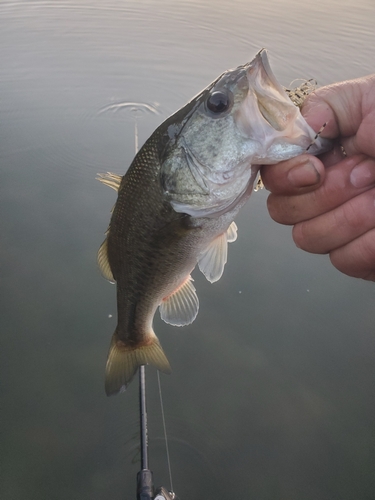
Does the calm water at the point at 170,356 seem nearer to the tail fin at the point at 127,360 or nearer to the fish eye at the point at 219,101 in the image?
the tail fin at the point at 127,360

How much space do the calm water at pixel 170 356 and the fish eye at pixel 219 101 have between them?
1.96 m

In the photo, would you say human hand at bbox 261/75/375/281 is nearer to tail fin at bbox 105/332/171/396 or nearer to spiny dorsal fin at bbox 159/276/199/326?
spiny dorsal fin at bbox 159/276/199/326

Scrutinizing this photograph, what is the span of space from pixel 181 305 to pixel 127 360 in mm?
413

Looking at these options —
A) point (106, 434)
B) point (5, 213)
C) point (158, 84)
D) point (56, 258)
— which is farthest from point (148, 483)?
point (158, 84)

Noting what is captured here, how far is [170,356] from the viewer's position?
118 inches

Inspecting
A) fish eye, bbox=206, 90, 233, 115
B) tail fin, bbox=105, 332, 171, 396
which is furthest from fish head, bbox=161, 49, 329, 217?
tail fin, bbox=105, 332, 171, 396

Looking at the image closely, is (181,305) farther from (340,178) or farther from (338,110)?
(338,110)

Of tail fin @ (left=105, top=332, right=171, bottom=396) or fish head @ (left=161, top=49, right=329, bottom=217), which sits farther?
tail fin @ (left=105, top=332, right=171, bottom=396)

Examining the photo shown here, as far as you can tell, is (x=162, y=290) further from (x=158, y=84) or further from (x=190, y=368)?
(x=158, y=84)

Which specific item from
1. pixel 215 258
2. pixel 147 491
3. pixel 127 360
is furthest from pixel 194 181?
pixel 147 491

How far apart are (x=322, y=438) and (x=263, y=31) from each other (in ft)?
23.8

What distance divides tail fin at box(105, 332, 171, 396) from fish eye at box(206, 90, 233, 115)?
1225 millimetres

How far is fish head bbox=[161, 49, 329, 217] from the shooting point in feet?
Result: 4.46

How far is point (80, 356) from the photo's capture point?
2.98m
